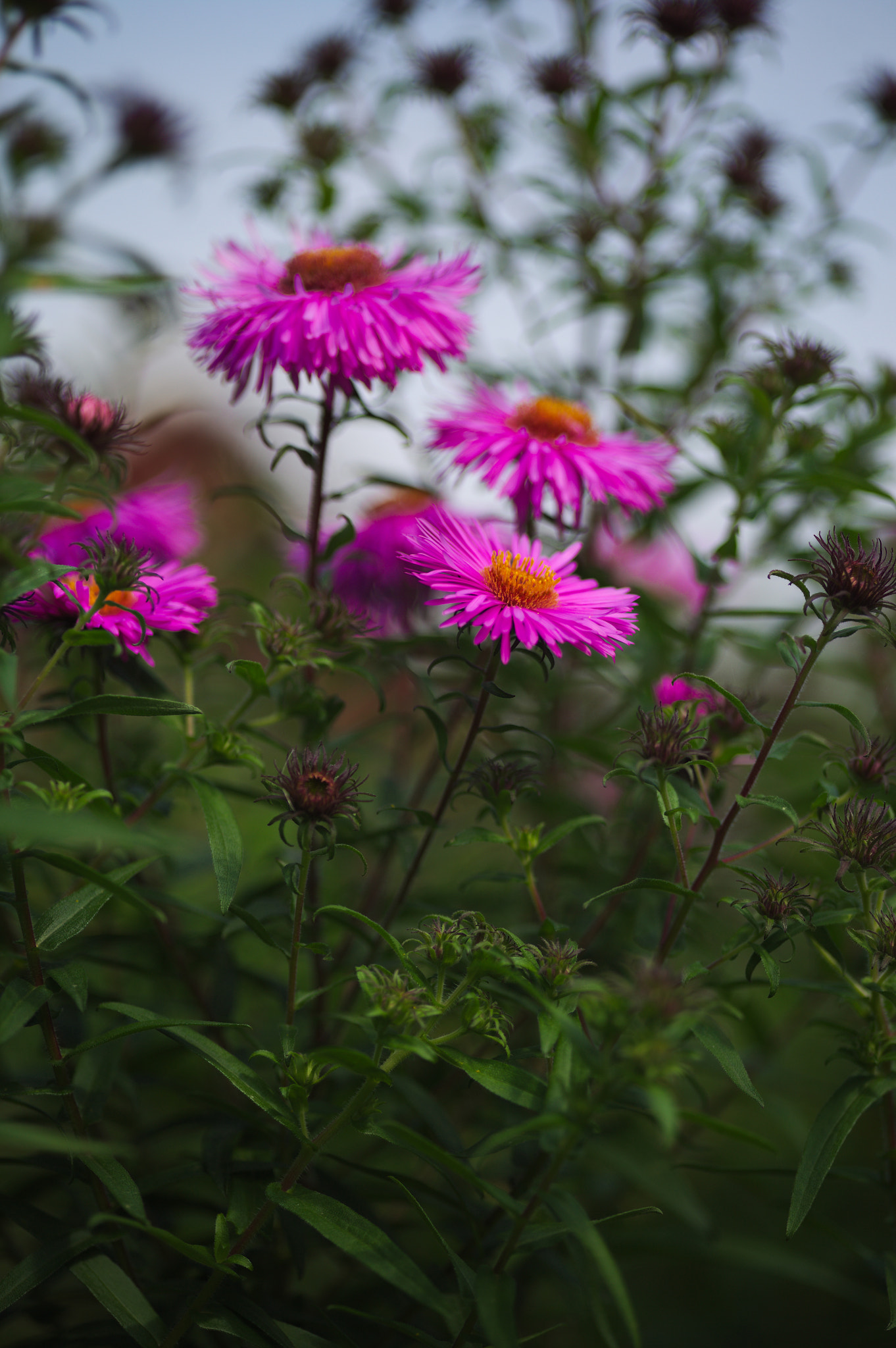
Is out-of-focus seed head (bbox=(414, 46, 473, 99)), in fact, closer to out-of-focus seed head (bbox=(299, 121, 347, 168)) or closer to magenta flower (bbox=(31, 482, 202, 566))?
out-of-focus seed head (bbox=(299, 121, 347, 168))

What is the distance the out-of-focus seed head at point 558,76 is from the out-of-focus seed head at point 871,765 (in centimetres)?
123

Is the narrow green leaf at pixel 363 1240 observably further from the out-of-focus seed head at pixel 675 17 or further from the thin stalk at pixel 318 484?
the out-of-focus seed head at pixel 675 17

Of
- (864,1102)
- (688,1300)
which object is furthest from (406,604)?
(688,1300)

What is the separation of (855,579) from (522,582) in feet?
0.92

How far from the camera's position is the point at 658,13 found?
56.4 inches

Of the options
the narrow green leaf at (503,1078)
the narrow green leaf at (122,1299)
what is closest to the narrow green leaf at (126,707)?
the narrow green leaf at (503,1078)

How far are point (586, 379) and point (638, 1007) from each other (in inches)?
50.2

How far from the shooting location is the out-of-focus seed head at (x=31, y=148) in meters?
1.54

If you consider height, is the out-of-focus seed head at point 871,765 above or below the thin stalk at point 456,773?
above

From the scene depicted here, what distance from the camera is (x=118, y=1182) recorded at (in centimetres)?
73

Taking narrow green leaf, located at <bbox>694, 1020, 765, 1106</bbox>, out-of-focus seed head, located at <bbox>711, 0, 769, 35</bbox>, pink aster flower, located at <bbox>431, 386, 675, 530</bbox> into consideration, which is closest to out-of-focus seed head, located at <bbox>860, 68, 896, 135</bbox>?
out-of-focus seed head, located at <bbox>711, 0, 769, 35</bbox>

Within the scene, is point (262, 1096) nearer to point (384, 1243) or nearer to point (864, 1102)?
point (384, 1243)

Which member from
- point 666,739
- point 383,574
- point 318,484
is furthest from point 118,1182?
point 383,574

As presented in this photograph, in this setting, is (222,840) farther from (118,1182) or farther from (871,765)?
(871,765)
